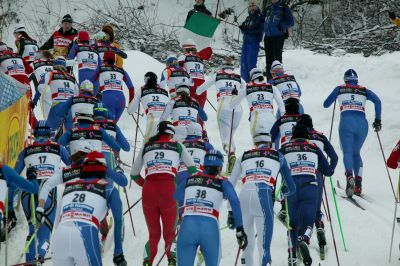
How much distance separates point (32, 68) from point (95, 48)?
6.28ft

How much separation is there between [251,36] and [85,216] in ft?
34.0

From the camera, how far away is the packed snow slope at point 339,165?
10.5 meters

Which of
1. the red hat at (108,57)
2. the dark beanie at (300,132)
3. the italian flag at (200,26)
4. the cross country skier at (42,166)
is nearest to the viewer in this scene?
the cross country skier at (42,166)

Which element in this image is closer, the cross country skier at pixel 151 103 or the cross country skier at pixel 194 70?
the cross country skier at pixel 151 103

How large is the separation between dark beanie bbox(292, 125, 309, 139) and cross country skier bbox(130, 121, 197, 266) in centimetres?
159

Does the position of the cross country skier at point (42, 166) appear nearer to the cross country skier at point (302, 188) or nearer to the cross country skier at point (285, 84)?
the cross country skier at point (302, 188)

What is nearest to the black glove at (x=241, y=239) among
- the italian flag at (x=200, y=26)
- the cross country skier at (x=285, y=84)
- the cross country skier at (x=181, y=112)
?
the cross country skier at (x=181, y=112)

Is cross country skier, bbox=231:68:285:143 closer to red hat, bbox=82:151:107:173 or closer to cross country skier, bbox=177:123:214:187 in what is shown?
cross country skier, bbox=177:123:214:187

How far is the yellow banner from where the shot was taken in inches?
424

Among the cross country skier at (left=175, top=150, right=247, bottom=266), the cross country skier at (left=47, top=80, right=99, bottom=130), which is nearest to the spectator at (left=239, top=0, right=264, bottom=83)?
the cross country skier at (left=47, top=80, right=99, bottom=130)

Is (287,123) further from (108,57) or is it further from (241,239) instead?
(108,57)

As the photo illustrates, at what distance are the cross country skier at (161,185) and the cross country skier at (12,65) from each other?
244 inches

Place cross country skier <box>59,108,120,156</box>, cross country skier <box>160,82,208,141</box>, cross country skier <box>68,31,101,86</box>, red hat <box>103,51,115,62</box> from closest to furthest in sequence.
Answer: cross country skier <box>59,108,120,156</box>, cross country skier <box>160,82,208,141</box>, red hat <box>103,51,115,62</box>, cross country skier <box>68,31,101,86</box>

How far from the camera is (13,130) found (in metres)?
11.4
